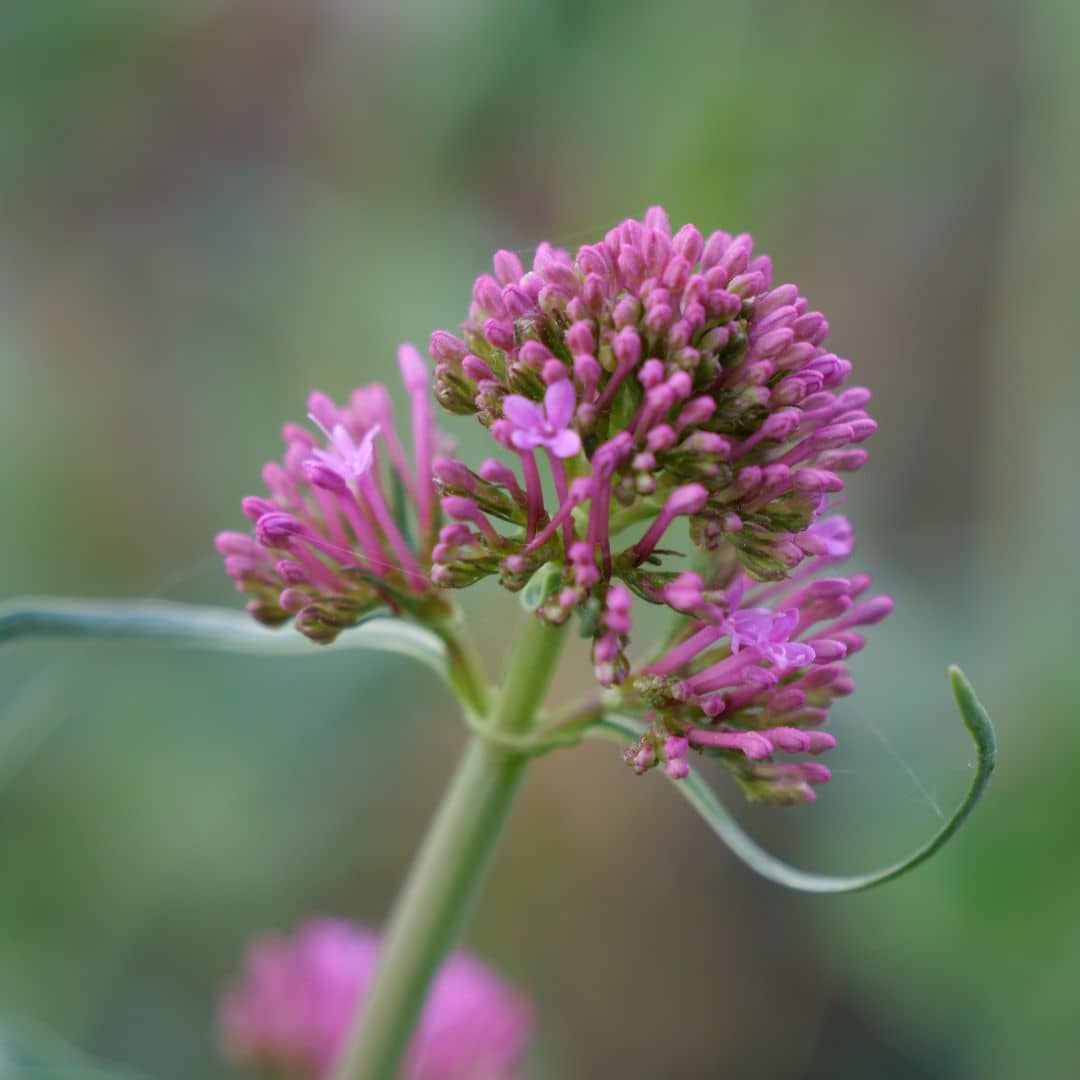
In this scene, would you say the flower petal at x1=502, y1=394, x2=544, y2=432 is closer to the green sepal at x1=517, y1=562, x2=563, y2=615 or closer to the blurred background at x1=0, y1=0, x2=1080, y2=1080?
the green sepal at x1=517, y1=562, x2=563, y2=615

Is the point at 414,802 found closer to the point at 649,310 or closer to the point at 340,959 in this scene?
the point at 340,959

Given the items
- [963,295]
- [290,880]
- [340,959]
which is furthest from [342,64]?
[340,959]

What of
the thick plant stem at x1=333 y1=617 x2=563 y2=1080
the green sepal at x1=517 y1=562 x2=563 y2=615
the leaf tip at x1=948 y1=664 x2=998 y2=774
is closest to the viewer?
the leaf tip at x1=948 y1=664 x2=998 y2=774

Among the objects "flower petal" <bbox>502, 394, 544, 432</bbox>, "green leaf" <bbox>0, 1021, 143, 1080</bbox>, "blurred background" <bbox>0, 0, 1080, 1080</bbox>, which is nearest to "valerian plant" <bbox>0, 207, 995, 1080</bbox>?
"flower petal" <bbox>502, 394, 544, 432</bbox>

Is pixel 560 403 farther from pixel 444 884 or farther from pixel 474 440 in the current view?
pixel 474 440

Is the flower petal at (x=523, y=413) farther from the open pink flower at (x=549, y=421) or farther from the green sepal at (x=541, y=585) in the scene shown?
the green sepal at (x=541, y=585)

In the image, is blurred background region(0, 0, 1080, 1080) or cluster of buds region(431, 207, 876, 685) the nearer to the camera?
cluster of buds region(431, 207, 876, 685)

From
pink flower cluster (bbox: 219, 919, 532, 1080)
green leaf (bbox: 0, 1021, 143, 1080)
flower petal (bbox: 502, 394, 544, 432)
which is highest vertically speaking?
flower petal (bbox: 502, 394, 544, 432)

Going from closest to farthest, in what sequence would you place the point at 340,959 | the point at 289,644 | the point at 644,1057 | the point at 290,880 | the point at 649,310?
the point at 649,310 → the point at 289,644 → the point at 340,959 → the point at 290,880 → the point at 644,1057
